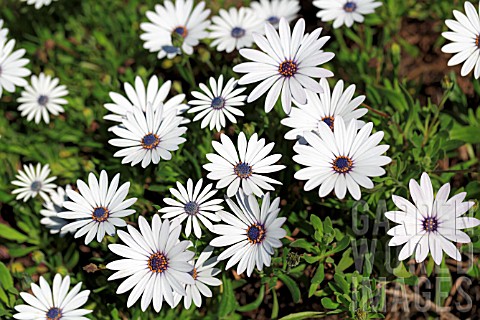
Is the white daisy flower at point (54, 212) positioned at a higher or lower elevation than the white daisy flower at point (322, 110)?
lower

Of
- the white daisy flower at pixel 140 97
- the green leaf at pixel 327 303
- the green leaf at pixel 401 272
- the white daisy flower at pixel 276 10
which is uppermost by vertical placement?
the white daisy flower at pixel 276 10

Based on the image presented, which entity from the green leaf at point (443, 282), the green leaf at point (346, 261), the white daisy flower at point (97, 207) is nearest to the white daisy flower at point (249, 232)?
the white daisy flower at point (97, 207)

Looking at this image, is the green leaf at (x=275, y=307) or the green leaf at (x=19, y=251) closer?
the green leaf at (x=275, y=307)

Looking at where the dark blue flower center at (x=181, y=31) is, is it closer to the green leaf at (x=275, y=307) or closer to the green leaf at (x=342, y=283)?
the green leaf at (x=275, y=307)

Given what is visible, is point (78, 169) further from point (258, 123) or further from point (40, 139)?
point (258, 123)

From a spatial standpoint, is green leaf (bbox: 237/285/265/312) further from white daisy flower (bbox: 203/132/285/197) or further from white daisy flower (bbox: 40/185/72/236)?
white daisy flower (bbox: 40/185/72/236)

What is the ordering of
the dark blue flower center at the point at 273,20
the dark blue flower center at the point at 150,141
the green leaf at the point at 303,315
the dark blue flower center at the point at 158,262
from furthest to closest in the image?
the dark blue flower center at the point at 273,20
the green leaf at the point at 303,315
the dark blue flower center at the point at 150,141
the dark blue flower center at the point at 158,262

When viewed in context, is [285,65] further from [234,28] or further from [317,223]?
[234,28]
